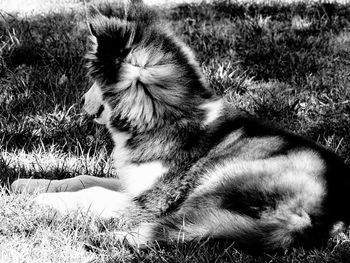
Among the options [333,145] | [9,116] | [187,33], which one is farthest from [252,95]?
[9,116]

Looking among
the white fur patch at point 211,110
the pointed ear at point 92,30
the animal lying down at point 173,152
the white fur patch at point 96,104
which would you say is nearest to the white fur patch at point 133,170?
the animal lying down at point 173,152

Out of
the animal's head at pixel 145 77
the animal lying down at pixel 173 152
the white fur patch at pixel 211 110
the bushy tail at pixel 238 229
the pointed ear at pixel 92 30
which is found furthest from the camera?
the white fur patch at pixel 211 110

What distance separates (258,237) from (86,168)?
1647mm

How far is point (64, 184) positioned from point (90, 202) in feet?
1.19

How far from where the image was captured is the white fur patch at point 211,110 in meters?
3.13

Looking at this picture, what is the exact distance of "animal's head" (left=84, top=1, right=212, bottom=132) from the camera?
299cm

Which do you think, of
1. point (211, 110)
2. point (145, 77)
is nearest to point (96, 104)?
point (145, 77)

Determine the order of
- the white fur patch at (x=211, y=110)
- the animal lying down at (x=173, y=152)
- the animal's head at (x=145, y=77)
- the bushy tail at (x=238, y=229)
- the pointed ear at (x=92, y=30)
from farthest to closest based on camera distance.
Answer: the white fur patch at (x=211, y=110)
the animal's head at (x=145, y=77)
the pointed ear at (x=92, y=30)
the animal lying down at (x=173, y=152)
the bushy tail at (x=238, y=229)

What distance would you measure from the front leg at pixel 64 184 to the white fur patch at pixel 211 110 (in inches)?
28.5

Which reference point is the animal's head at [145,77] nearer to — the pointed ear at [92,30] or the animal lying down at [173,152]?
the animal lying down at [173,152]

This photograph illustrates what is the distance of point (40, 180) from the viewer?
11.1 ft

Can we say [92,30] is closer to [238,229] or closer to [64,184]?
[64,184]

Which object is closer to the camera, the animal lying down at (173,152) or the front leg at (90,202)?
the animal lying down at (173,152)

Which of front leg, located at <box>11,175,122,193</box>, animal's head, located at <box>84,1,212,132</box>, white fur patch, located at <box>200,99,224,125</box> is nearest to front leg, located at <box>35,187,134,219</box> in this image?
front leg, located at <box>11,175,122,193</box>
